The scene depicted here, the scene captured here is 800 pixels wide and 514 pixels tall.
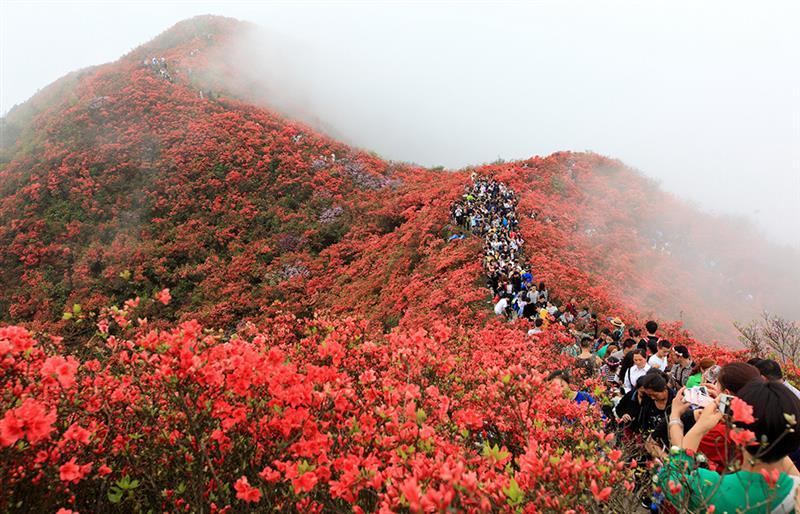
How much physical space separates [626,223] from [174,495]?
26996 mm

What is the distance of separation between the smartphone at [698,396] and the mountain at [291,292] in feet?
2.95

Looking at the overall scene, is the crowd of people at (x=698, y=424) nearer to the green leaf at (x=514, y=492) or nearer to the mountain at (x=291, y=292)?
the mountain at (x=291, y=292)

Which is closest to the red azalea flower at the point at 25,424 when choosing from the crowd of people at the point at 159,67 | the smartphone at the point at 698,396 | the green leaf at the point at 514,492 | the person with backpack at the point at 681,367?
the green leaf at the point at 514,492

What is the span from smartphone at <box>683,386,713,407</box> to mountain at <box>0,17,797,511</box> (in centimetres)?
90

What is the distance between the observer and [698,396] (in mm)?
3664

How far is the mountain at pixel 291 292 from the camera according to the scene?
310 cm

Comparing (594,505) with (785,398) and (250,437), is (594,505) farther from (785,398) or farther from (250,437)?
(250,437)

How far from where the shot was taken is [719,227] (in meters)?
30.0

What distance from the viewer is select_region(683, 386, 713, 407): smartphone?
3580 mm

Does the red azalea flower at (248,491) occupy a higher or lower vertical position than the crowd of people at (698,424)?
higher

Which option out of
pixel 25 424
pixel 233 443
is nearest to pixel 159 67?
pixel 233 443

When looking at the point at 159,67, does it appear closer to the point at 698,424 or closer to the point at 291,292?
the point at 291,292

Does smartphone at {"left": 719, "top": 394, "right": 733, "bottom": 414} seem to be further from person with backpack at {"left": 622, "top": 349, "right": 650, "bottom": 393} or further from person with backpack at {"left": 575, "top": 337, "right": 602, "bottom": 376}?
person with backpack at {"left": 575, "top": 337, "right": 602, "bottom": 376}

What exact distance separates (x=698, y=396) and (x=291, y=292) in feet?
57.1
